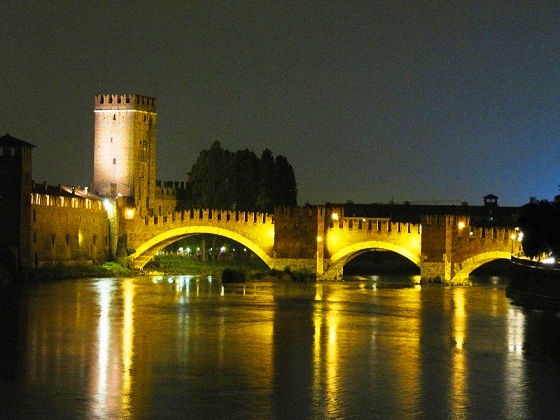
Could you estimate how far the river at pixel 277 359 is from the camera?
17359 millimetres

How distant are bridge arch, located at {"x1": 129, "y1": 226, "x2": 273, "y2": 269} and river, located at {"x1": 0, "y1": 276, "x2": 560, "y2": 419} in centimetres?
1405

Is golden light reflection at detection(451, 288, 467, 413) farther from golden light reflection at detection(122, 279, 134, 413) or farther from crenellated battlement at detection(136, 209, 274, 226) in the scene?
crenellated battlement at detection(136, 209, 274, 226)

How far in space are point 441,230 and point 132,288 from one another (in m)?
12.7

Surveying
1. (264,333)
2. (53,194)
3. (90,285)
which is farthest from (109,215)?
(264,333)

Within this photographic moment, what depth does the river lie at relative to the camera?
57.0 feet

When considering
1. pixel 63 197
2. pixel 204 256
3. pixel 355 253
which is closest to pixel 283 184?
pixel 204 256

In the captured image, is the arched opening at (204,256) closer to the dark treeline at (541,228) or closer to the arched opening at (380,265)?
the arched opening at (380,265)

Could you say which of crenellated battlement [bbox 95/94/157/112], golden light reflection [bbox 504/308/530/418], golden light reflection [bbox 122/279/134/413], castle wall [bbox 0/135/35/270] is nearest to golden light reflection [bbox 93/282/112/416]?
golden light reflection [bbox 122/279/134/413]

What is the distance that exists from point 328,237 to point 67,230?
33.8ft

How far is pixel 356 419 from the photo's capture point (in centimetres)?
1652

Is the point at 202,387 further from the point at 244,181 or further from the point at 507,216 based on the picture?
the point at 507,216

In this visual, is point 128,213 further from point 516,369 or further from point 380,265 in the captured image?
point 516,369

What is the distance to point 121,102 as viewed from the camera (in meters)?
58.3

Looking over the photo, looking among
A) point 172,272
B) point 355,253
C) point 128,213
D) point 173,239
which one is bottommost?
point 172,272
